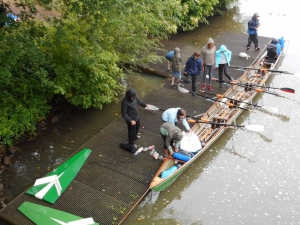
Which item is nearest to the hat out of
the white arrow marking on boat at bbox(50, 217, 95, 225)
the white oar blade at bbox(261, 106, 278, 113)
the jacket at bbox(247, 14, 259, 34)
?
the white arrow marking on boat at bbox(50, 217, 95, 225)

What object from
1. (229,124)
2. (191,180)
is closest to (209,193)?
(191,180)

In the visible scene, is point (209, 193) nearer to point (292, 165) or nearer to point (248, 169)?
point (248, 169)

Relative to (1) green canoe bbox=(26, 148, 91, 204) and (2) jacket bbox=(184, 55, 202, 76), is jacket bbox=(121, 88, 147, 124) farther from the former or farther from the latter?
(2) jacket bbox=(184, 55, 202, 76)

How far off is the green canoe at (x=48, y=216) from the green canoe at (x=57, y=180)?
0.79ft

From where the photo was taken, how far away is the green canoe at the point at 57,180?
6531mm

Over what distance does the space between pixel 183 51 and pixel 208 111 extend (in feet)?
15.6

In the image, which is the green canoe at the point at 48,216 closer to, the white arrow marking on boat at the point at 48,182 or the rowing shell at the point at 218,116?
the white arrow marking on boat at the point at 48,182

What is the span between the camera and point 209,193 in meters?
7.10

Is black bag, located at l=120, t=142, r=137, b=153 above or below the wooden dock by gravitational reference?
above

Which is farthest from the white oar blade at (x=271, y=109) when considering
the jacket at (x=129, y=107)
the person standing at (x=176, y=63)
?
the jacket at (x=129, y=107)

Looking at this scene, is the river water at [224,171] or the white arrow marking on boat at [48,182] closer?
the white arrow marking on boat at [48,182]

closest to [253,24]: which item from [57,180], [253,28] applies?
[253,28]

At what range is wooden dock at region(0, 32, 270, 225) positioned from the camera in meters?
6.29

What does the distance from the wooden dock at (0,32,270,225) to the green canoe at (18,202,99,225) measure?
0.10 meters
